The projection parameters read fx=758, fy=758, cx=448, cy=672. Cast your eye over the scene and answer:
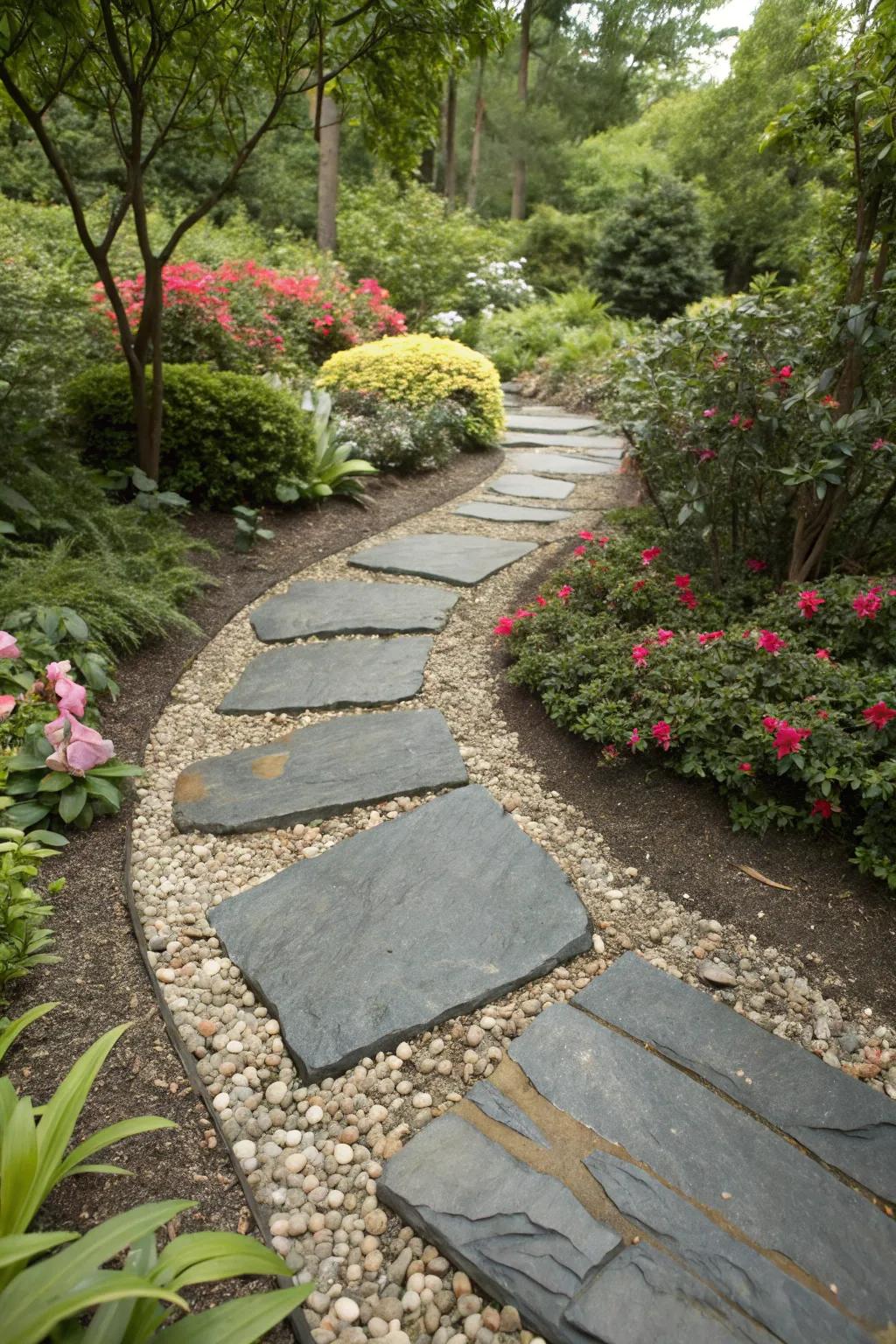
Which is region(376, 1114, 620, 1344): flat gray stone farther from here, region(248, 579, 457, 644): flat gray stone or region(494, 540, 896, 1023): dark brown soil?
region(248, 579, 457, 644): flat gray stone

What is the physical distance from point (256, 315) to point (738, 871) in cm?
595

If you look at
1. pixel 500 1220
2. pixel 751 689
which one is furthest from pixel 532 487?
pixel 500 1220

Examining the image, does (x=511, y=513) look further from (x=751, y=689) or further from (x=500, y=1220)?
(x=500, y=1220)

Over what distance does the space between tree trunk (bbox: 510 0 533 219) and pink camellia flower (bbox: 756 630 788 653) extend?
4.87 metres

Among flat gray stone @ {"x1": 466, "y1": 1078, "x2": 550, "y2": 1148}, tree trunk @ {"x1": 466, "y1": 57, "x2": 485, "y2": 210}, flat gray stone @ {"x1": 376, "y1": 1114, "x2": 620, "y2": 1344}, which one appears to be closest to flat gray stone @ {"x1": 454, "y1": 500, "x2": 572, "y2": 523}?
flat gray stone @ {"x1": 466, "y1": 1078, "x2": 550, "y2": 1148}

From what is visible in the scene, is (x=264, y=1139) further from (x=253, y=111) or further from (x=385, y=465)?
(x=253, y=111)

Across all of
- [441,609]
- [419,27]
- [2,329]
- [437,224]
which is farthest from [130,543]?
[437,224]

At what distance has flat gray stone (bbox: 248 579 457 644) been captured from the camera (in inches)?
133

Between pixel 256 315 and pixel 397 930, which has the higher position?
pixel 256 315

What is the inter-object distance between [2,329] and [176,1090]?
10.9 ft

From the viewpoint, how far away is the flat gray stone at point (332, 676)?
284 centimetres

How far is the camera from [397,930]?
70.0 inches

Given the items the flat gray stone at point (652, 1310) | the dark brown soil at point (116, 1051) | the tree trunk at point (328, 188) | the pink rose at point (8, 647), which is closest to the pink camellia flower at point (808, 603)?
the flat gray stone at point (652, 1310)

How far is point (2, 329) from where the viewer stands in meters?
3.34
